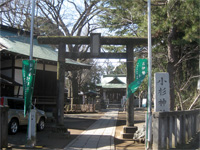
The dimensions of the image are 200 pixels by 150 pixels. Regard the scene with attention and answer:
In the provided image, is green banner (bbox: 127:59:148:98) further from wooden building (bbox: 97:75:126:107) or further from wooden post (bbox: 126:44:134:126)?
wooden building (bbox: 97:75:126:107)

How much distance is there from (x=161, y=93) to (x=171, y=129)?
123 cm

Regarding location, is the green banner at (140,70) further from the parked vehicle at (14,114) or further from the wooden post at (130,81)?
the parked vehicle at (14,114)

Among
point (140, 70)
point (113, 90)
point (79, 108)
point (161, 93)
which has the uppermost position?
point (140, 70)

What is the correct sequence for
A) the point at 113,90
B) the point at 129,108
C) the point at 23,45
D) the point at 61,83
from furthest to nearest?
1. the point at 113,90
2. the point at 23,45
3. the point at 61,83
4. the point at 129,108

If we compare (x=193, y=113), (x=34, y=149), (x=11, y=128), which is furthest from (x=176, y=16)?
(x=11, y=128)

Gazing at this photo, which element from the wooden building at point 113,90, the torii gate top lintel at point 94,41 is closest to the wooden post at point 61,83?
the torii gate top lintel at point 94,41

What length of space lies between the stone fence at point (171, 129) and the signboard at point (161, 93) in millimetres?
428

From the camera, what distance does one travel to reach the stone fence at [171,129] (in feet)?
22.1

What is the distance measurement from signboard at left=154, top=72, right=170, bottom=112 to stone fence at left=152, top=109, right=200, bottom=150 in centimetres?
43

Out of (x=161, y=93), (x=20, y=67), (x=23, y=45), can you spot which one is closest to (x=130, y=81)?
(x=161, y=93)

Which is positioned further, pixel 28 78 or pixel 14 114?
pixel 14 114

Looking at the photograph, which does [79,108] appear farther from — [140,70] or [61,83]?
[140,70]

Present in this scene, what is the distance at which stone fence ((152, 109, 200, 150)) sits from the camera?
674 cm

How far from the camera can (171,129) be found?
280 inches
